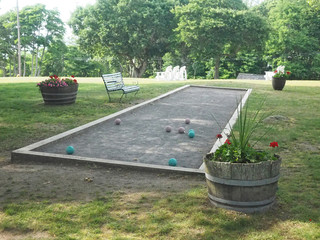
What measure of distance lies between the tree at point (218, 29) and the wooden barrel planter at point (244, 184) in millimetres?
31266

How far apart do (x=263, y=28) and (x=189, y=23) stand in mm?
6986

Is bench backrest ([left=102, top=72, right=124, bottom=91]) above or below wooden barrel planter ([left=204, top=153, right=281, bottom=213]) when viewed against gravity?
above

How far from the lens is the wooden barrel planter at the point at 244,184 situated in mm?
3730

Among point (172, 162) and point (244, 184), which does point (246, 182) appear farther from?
point (172, 162)

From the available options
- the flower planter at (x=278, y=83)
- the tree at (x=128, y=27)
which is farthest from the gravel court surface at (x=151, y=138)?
the tree at (x=128, y=27)

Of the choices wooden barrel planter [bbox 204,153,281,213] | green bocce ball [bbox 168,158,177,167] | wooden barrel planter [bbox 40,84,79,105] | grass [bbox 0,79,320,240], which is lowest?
grass [bbox 0,79,320,240]

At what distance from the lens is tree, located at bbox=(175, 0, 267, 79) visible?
3403 cm

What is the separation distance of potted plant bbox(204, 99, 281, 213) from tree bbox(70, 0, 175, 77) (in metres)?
34.9

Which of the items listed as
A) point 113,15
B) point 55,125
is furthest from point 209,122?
point 113,15

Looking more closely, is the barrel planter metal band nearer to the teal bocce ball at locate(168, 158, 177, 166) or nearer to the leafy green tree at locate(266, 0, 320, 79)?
the teal bocce ball at locate(168, 158, 177, 166)

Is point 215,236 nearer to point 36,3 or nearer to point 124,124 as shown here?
point 124,124

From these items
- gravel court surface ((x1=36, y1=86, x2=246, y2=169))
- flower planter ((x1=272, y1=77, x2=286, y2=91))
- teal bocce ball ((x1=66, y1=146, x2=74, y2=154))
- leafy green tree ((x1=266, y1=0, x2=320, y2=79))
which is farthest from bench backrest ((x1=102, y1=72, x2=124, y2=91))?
leafy green tree ((x1=266, y1=0, x2=320, y2=79))

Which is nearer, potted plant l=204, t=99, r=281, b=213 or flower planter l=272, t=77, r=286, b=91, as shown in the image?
potted plant l=204, t=99, r=281, b=213

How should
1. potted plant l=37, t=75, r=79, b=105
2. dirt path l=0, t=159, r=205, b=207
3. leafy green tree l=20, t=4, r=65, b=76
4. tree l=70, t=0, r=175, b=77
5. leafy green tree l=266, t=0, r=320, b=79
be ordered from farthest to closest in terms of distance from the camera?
leafy green tree l=20, t=4, r=65, b=76, leafy green tree l=266, t=0, r=320, b=79, tree l=70, t=0, r=175, b=77, potted plant l=37, t=75, r=79, b=105, dirt path l=0, t=159, r=205, b=207
